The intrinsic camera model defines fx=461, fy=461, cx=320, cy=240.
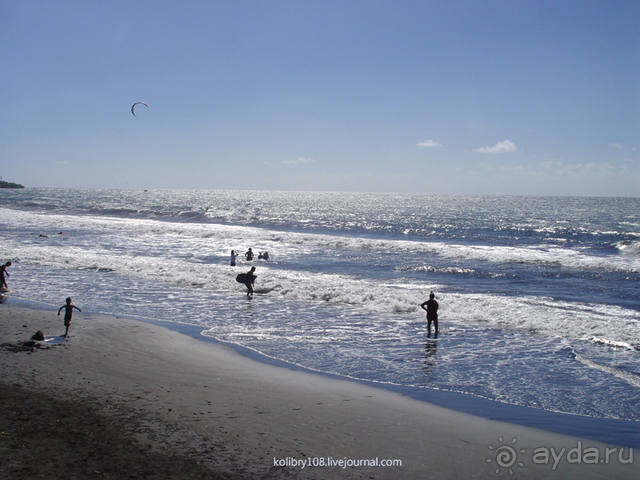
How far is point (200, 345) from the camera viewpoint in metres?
→ 12.4

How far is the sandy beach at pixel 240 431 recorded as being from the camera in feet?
20.3

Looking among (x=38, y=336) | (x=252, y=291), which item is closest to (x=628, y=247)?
(x=252, y=291)

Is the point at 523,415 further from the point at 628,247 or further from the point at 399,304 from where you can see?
the point at 628,247

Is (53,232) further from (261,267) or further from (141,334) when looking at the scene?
(141,334)

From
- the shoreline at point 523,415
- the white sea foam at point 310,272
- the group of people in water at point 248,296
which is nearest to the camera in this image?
the shoreline at point 523,415

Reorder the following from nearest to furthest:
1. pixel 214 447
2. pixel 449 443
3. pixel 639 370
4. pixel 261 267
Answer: pixel 214 447, pixel 449 443, pixel 639 370, pixel 261 267

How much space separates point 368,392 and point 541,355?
5913 millimetres

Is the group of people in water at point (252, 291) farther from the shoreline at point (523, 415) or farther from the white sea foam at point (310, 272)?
the shoreline at point (523, 415)

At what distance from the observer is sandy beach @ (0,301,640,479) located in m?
6.20

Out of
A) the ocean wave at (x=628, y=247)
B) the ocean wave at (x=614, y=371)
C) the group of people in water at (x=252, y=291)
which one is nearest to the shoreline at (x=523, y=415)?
the ocean wave at (x=614, y=371)

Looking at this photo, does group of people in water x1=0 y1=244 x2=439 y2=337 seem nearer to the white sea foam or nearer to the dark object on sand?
the dark object on sand

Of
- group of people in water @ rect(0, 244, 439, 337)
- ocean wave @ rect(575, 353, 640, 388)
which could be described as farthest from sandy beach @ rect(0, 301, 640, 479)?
ocean wave @ rect(575, 353, 640, 388)

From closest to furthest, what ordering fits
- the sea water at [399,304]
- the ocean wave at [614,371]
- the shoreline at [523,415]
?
the shoreline at [523,415], the ocean wave at [614,371], the sea water at [399,304]

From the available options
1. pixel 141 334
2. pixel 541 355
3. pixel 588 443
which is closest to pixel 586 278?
pixel 541 355
